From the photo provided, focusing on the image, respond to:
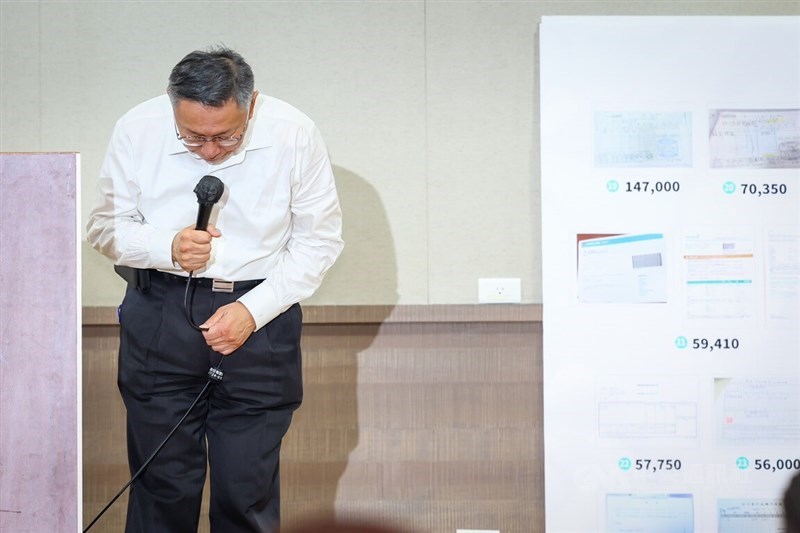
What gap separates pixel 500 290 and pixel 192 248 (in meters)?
1.27

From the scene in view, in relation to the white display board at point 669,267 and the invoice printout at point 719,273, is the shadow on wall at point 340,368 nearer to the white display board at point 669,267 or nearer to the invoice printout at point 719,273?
the white display board at point 669,267

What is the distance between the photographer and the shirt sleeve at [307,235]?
2301 mm

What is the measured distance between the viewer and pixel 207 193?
7.06 ft

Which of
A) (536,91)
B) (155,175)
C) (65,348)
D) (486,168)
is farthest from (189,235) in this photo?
(536,91)

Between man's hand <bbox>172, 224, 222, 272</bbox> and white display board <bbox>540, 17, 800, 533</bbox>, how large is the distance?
51.3 inches

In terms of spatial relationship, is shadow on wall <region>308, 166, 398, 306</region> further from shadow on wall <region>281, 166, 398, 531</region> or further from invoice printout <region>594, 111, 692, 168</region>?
invoice printout <region>594, 111, 692, 168</region>

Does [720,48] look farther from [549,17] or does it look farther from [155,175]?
[155,175]

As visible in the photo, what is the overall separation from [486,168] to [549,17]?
571mm

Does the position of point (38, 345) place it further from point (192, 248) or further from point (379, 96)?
point (379, 96)

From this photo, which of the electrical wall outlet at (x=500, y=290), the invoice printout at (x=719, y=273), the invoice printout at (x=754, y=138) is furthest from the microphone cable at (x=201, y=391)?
the invoice printout at (x=754, y=138)

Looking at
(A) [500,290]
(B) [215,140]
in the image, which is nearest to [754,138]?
(A) [500,290]

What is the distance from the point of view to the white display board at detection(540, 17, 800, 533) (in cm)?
300

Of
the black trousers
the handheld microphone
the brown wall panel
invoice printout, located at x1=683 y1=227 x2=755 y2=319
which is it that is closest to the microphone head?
the handheld microphone

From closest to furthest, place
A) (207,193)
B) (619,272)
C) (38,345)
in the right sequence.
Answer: (38,345) → (207,193) → (619,272)
